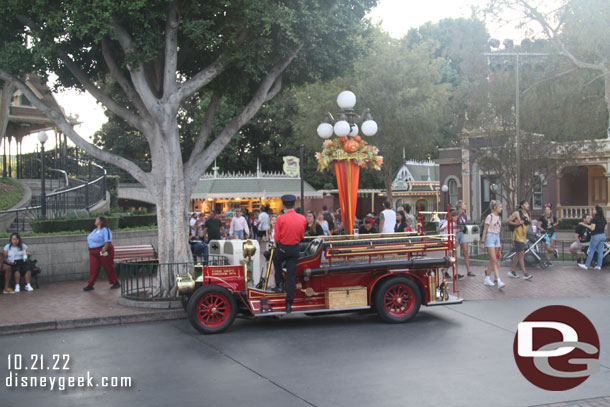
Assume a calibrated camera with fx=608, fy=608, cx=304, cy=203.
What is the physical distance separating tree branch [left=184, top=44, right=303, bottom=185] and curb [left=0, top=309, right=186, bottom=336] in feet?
8.54

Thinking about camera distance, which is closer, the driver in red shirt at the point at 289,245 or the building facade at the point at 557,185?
the driver in red shirt at the point at 289,245

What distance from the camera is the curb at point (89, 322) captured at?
31.5 ft

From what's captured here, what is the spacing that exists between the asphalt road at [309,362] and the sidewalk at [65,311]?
32cm

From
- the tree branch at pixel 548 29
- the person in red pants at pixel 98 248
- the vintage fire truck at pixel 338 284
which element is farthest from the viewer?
the tree branch at pixel 548 29

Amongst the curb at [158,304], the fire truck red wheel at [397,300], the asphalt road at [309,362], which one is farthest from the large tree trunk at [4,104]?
the fire truck red wheel at [397,300]

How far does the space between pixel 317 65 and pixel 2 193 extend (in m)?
13.3

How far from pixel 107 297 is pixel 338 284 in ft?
17.2

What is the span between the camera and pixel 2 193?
2064 cm

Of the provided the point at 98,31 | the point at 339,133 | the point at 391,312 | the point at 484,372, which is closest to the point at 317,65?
the point at 339,133

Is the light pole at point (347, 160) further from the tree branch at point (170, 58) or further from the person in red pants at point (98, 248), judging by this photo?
the person in red pants at point (98, 248)

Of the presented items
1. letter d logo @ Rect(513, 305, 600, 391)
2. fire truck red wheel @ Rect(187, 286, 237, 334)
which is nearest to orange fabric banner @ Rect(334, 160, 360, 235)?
fire truck red wheel @ Rect(187, 286, 237, 334)

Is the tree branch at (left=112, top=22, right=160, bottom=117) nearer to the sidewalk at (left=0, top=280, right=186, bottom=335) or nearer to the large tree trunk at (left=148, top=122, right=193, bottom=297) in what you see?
the large tree trunk at (left=148, top=122, right=193, bottom=297)

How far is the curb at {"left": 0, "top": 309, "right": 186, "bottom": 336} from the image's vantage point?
9.59 m

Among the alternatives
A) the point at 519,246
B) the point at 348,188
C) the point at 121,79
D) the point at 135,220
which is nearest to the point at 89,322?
the point at 121,79
